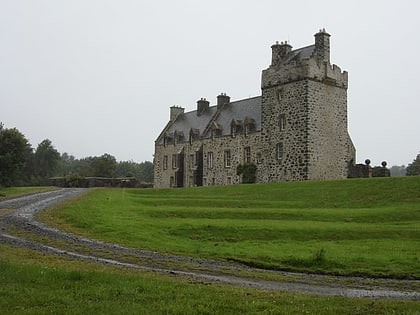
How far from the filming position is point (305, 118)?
52688mm

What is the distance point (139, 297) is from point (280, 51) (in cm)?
5190

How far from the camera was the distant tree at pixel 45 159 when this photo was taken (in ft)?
392

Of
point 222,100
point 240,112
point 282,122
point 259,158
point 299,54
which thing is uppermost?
point 299,54

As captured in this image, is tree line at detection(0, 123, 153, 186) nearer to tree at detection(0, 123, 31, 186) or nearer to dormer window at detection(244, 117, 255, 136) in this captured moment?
tree at detection(0, 123, 31, 186)

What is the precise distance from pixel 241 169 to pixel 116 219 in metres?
33.4

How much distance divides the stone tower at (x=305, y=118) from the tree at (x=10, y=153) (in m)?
27.7

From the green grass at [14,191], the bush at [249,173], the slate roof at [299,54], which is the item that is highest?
the slate roof at [299,54]

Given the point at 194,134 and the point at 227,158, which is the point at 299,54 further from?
the point at 194,134

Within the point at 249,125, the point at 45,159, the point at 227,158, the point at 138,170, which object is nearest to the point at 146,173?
the point at 138,170

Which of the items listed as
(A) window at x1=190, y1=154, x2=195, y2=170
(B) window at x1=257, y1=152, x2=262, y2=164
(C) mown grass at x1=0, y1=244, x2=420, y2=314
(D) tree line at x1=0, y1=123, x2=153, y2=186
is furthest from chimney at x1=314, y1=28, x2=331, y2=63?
(C) mown grass at x1=0, y1=244, x2=420, y2=314

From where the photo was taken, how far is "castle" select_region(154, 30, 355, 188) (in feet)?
174

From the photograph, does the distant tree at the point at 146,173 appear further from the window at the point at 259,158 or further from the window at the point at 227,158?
the window at the point at 259,158

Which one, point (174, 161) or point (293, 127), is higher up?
point (293, 127)

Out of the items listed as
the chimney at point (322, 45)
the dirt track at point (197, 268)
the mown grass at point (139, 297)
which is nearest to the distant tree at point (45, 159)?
the chimney at point (322, 45)
